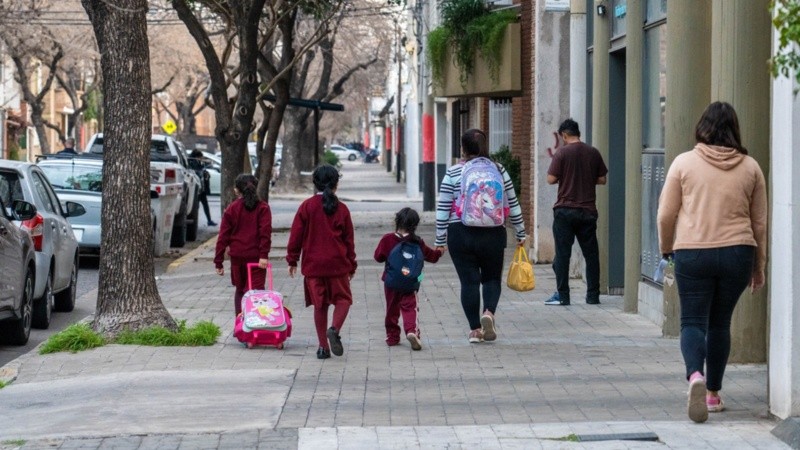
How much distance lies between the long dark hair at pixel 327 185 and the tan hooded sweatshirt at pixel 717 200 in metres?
3.21

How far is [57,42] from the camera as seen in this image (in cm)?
4531

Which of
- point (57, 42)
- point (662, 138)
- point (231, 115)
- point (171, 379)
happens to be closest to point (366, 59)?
point (57, 42)

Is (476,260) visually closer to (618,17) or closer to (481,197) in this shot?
(481,197)

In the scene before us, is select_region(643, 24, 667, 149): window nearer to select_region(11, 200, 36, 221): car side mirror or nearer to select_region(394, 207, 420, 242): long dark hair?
select_region(394, 207, 420, 242): long dark hair

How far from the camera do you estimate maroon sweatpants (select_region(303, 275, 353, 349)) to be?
10445 millimetres

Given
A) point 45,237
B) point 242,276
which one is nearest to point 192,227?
point 45,237

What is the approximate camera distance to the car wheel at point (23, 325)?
12031 mm

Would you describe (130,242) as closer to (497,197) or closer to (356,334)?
(356,334)

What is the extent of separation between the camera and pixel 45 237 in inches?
538

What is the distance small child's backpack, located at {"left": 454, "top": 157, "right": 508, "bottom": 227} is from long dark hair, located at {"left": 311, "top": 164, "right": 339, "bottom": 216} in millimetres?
1032

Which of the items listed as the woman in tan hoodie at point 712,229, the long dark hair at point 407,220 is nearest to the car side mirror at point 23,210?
the long dark hair at point 407,220

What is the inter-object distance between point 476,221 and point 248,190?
1933 mm

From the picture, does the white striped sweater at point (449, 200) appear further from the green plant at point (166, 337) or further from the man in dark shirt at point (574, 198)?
the man in dark shirt at point (574, 198)

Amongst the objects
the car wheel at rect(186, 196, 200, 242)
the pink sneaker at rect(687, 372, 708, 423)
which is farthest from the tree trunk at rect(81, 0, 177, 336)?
the car wheel at rect(186, 196, 200, 242)
